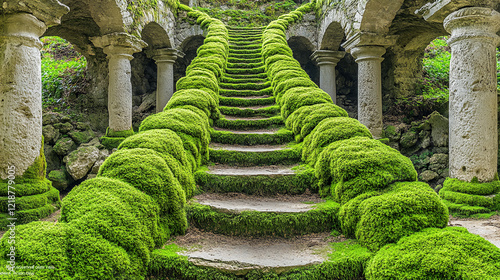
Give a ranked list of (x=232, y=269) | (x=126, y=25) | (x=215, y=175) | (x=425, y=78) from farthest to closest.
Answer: (x=425, y=78) → (x=126, y=25) → (x=215, y=175) → (x=232, y=269)

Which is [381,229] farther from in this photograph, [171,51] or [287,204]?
[171,51]

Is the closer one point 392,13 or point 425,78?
point 392,13

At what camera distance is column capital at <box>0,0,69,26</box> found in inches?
174

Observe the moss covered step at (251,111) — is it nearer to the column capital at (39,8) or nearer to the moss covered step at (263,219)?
the moss covered step at (263,219)

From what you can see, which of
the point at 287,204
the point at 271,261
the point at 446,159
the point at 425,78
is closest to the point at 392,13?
the point at 446,159

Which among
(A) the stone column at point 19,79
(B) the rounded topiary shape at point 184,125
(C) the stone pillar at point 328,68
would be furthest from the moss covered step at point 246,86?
(C) the stone pillar at point 328,68

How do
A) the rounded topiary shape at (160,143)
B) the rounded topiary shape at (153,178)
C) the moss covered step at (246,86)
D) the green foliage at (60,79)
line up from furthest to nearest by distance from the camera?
the green foliage at (60,79) < the moss covered step at (246,86) < the rounded topiary shape at (160,143) < the rounded topiary shape at (153,178)

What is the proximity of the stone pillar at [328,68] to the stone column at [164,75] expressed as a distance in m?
5.28

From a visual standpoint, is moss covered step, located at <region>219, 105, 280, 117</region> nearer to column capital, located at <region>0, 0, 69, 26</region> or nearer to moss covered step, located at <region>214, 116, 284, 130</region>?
moss covered step, located at <region>214, 116, 284, 130</region>

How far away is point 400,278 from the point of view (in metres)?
1.70

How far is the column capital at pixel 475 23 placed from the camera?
4.66m

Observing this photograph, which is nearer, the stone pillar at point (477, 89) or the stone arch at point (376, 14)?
the stone pillar at point (477, 89)

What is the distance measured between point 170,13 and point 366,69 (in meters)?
7.17

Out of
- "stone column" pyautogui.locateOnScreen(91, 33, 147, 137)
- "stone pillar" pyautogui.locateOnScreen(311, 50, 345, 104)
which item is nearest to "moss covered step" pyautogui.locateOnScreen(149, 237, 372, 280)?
"stone column" pyautogui.locateOnScreen(91, 33, 147, 137)
